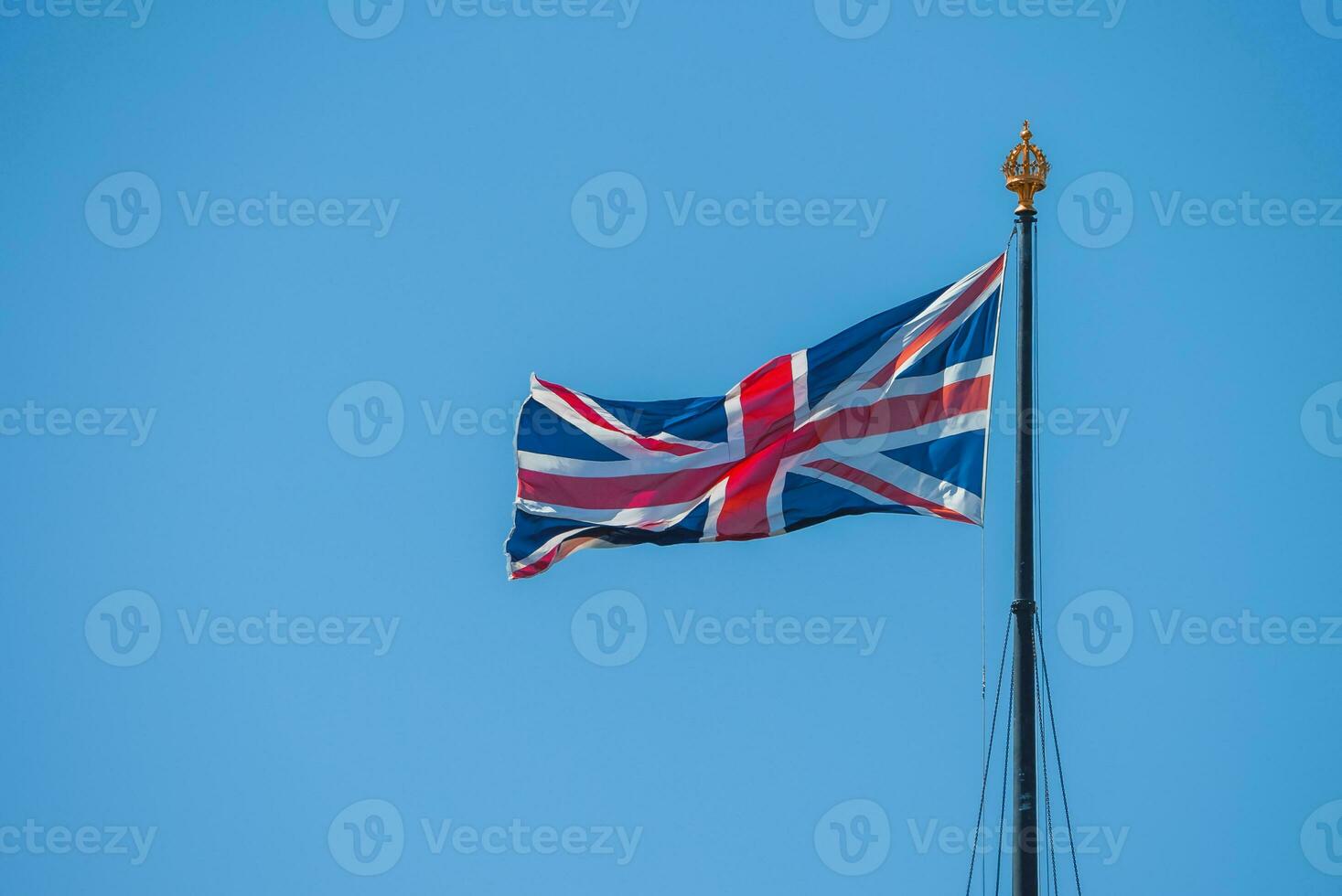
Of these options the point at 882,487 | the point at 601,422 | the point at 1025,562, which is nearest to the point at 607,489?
the point at 601,422

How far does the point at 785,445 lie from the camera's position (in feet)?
67.5

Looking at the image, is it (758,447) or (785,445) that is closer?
(785,445)

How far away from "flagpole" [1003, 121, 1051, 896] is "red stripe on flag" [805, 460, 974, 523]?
2.32m

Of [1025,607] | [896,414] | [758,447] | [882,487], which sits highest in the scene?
[896,414]

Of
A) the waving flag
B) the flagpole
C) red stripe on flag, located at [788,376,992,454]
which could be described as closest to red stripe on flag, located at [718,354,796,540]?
the waving flag

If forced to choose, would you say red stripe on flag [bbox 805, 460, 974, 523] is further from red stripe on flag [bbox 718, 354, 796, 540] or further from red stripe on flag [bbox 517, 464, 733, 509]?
red stripe on flag [bbox 517, 464, 733, 509]

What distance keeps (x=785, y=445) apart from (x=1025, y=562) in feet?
17.1

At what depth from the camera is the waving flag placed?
19.0m

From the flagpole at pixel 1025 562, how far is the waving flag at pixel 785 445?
76.4 inches

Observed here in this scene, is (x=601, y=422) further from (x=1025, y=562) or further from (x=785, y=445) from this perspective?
(x=1025, y=562)

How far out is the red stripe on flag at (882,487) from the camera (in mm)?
18625

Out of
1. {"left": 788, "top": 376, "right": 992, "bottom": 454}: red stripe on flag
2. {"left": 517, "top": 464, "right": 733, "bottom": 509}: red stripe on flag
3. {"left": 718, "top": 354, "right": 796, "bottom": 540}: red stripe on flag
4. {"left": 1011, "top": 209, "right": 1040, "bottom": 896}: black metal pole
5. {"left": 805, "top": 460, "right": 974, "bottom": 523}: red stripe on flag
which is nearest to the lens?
{"left": 1011, "top": 209, "right": 1040, "bottom": 896}: black metal pole

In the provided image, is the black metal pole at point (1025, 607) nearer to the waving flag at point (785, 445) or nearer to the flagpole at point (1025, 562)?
the flagpole at point (1025, 562)

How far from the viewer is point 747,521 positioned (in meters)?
20.5
